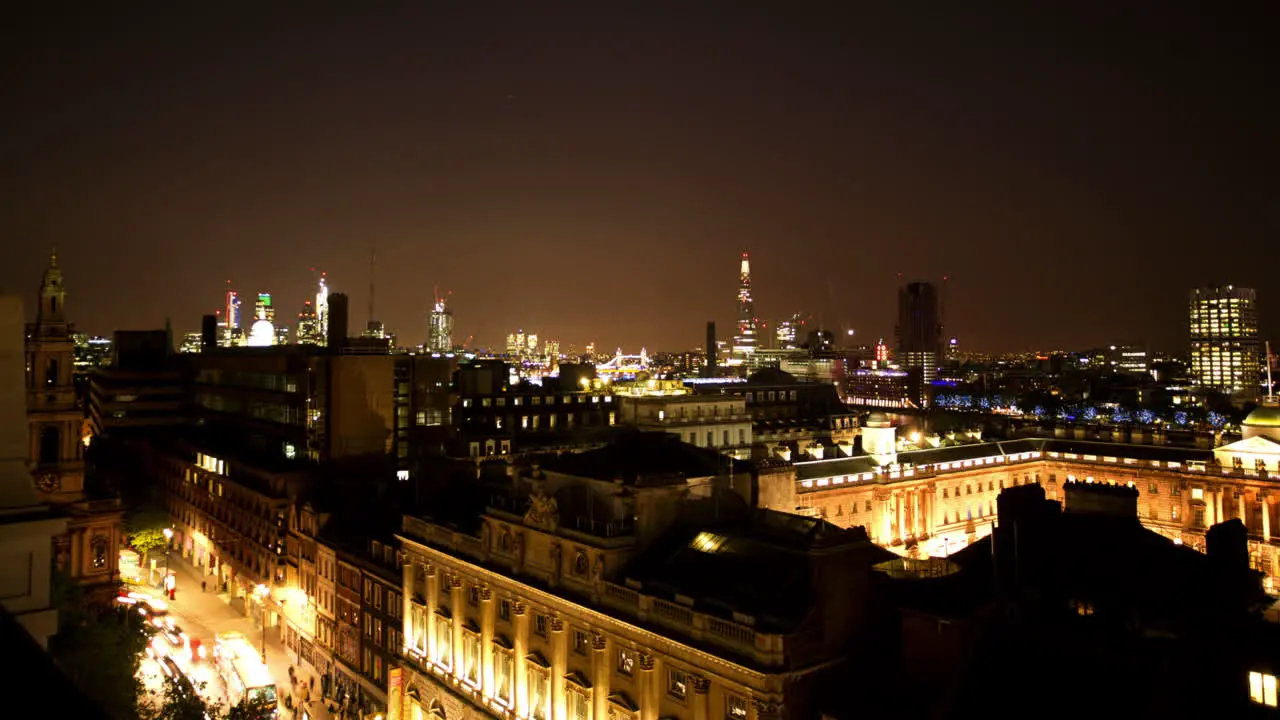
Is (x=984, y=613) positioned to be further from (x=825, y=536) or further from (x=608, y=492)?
(x=608, y=492)

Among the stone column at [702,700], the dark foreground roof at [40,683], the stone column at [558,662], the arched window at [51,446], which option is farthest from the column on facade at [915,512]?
the dark foreground roof at [40,683]

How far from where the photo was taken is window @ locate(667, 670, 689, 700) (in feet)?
115

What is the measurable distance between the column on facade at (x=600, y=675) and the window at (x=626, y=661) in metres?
0.68

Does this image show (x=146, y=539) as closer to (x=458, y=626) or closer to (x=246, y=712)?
(x=458, y=626)

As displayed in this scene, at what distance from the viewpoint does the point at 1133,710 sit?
26.3 meters

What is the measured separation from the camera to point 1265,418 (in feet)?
262

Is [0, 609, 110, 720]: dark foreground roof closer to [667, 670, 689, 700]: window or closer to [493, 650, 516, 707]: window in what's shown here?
[667, 670, 689, 700]: window

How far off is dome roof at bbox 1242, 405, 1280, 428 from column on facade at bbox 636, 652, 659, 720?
235 feet

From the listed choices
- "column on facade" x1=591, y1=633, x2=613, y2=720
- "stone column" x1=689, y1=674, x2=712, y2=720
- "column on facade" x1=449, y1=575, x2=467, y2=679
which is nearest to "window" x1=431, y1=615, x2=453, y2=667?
"column on facade" x1=449, y1=575, x2=467, y2=679

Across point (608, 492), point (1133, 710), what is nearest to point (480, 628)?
point (608, 492)

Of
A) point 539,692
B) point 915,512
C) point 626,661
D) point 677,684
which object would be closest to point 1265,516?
point 915,512

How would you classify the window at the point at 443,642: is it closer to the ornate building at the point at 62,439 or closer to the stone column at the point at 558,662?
the stone column at the point at 558,662

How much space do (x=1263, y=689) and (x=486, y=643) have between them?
1427 inches

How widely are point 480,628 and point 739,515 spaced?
1661 cm
